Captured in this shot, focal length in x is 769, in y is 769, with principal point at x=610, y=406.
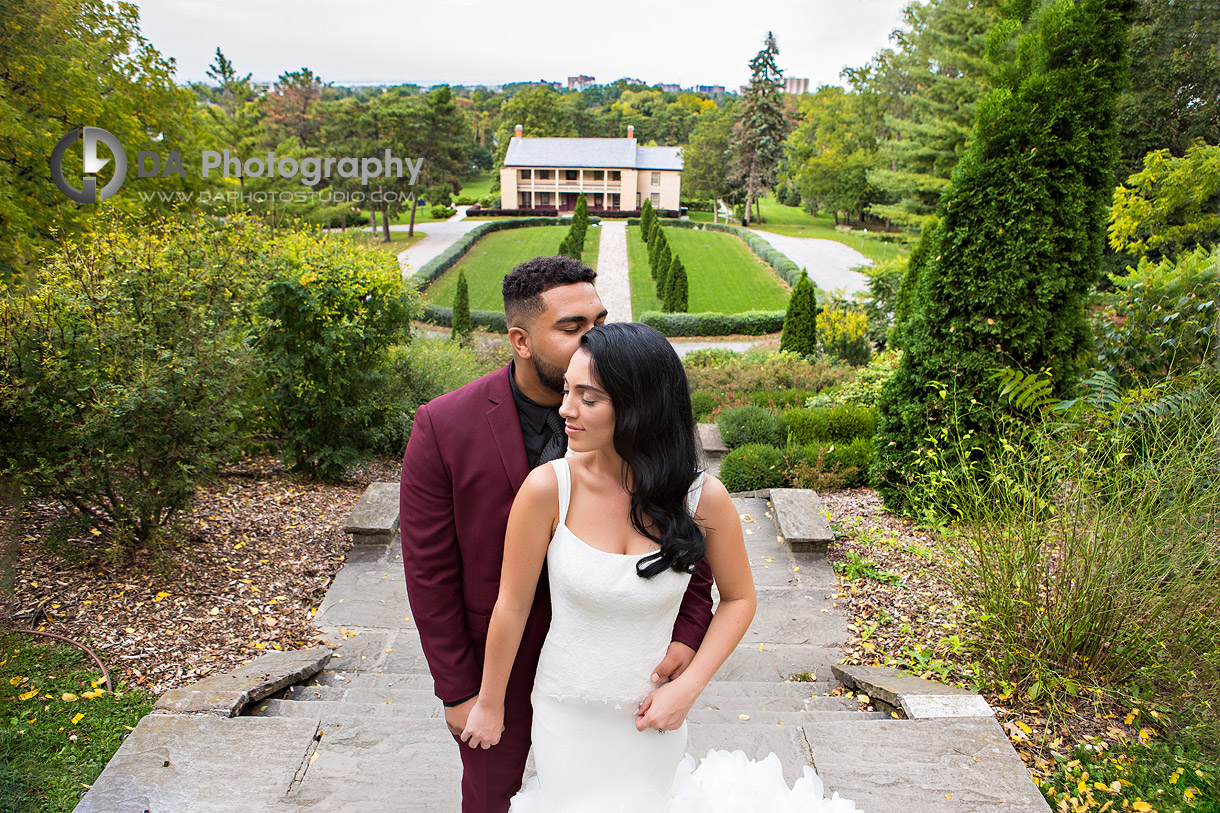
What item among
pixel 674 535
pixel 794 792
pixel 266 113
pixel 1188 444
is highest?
pixel 266 113

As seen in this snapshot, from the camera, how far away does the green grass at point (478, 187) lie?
6076 centimetres

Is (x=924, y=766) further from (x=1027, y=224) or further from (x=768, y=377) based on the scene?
(x=768, y=377)

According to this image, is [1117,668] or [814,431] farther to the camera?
[814,431]

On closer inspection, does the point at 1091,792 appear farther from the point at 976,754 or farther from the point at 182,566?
the point at 182,566

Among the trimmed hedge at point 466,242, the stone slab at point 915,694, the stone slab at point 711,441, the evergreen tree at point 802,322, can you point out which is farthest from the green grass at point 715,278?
the stone slab at point 915,694

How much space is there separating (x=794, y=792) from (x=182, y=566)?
3643mm

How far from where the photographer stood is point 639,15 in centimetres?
3297

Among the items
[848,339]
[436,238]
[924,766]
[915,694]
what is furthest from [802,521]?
[436,238]

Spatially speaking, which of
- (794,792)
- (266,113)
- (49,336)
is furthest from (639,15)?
(794,792)

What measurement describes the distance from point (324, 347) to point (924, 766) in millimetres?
5384

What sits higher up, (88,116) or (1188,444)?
(88,116)

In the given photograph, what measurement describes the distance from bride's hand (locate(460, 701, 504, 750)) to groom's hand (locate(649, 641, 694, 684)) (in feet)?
1.32

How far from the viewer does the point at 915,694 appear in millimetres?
3113

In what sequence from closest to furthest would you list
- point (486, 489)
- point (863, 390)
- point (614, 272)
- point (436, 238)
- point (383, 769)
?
point (486, 489), point (383, 769), point (863, 390), point (614, 272), point (436, 238)
